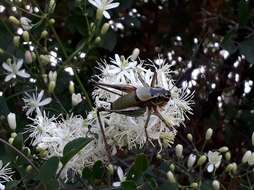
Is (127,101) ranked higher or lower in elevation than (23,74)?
higher

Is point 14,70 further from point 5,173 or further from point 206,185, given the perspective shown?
point 206,185

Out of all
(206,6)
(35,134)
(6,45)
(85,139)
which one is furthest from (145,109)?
(206,6)

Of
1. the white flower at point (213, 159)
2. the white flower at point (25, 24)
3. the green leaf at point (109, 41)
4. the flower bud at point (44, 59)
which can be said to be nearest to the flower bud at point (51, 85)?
the flower bud at point (44, 59)

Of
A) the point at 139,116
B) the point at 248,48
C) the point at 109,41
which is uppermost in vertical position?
the point at 139,116

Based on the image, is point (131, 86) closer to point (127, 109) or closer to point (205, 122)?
point (127, 109)

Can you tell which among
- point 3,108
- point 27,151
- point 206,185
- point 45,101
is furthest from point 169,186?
point 3,108

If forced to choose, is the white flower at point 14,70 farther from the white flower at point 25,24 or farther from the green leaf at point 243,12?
the green leaf at point 243,12
